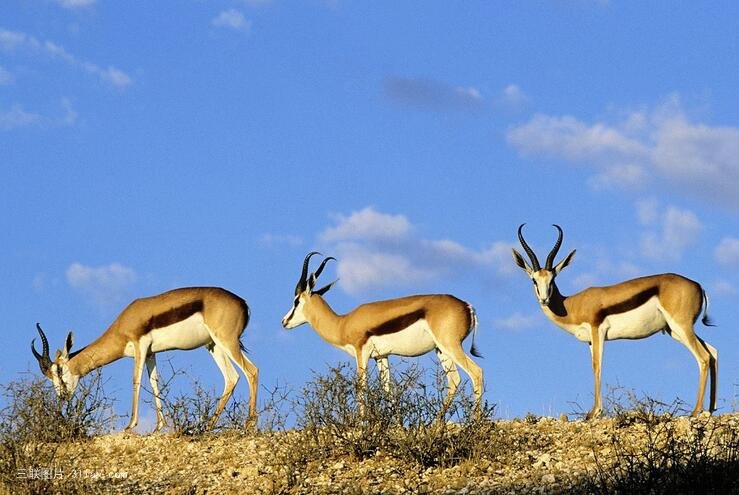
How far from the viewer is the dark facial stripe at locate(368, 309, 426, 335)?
53.9 ft

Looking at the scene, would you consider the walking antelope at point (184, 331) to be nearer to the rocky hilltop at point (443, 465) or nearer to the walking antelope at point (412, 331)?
the walking antelope at point (412, 331)

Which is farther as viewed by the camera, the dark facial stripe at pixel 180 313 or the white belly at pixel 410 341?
the dark facial stripe at pixel 180 313

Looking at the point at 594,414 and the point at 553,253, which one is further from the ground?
the point at 553,253

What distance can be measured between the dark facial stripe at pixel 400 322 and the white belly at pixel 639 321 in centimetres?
281

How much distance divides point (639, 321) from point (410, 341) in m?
3.39

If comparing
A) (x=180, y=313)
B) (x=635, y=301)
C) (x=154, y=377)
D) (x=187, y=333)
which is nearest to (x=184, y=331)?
(x=187, y=333)

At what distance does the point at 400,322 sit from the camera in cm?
1647

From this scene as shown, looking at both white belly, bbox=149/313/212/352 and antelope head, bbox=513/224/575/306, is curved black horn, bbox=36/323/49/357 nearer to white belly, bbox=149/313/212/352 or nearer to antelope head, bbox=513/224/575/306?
white belly, bbox=149/313/212/352

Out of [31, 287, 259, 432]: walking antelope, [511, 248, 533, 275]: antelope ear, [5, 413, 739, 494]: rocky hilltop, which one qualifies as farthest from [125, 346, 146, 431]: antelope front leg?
[511, 248, 533, 275]: antelope ear

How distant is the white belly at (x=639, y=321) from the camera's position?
53.2ft

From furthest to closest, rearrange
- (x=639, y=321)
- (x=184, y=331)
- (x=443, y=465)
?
(x=184, y=331), (x=639, y=321), (x=443, y=465)

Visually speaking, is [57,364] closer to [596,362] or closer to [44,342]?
[44,342]

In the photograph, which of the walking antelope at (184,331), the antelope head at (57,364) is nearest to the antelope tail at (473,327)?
the walking antelope at (184,331)

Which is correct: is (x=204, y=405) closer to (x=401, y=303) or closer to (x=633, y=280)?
(x=401, y=303)
